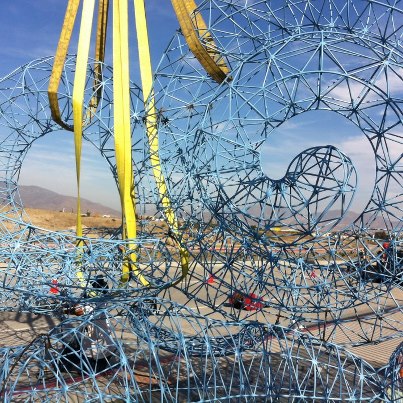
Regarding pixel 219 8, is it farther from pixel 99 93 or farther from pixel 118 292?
pixel 118 292

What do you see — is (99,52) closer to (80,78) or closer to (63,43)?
(63,43)

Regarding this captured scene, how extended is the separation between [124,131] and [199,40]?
5.15 feet

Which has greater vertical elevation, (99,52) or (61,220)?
(99,52)

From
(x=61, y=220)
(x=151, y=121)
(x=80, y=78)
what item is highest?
(x=80, y=78)

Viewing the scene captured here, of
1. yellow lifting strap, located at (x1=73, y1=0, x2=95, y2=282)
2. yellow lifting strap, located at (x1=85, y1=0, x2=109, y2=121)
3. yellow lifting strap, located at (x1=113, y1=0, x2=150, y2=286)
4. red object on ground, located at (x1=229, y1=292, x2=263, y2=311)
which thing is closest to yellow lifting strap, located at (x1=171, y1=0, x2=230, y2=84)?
yellow lifting strap, located at (x1=113, y1=0, x2=150, y2=286)

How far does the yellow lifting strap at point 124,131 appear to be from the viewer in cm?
732

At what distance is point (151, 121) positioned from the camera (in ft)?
25.5

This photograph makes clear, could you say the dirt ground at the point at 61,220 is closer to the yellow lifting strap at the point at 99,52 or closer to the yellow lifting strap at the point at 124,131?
the yellow lifting strap at the point at 99,52

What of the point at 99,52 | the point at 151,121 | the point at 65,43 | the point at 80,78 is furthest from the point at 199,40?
the point at 99,52

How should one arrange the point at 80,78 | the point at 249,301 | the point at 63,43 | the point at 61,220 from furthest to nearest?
the point at 61,220 → the point at 63,43 → the point at 249,301 → the point at 80,78

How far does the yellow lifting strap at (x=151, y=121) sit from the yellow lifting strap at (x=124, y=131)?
366 millimetres

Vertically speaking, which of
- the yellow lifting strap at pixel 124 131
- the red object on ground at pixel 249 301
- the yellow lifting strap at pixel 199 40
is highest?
the yellow lifting strap at pixel 199 40

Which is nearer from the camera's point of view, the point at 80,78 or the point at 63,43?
the point at 80,78

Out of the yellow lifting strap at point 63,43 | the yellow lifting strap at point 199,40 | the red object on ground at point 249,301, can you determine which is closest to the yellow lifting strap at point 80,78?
the yellow lifting strap at point 63,43
